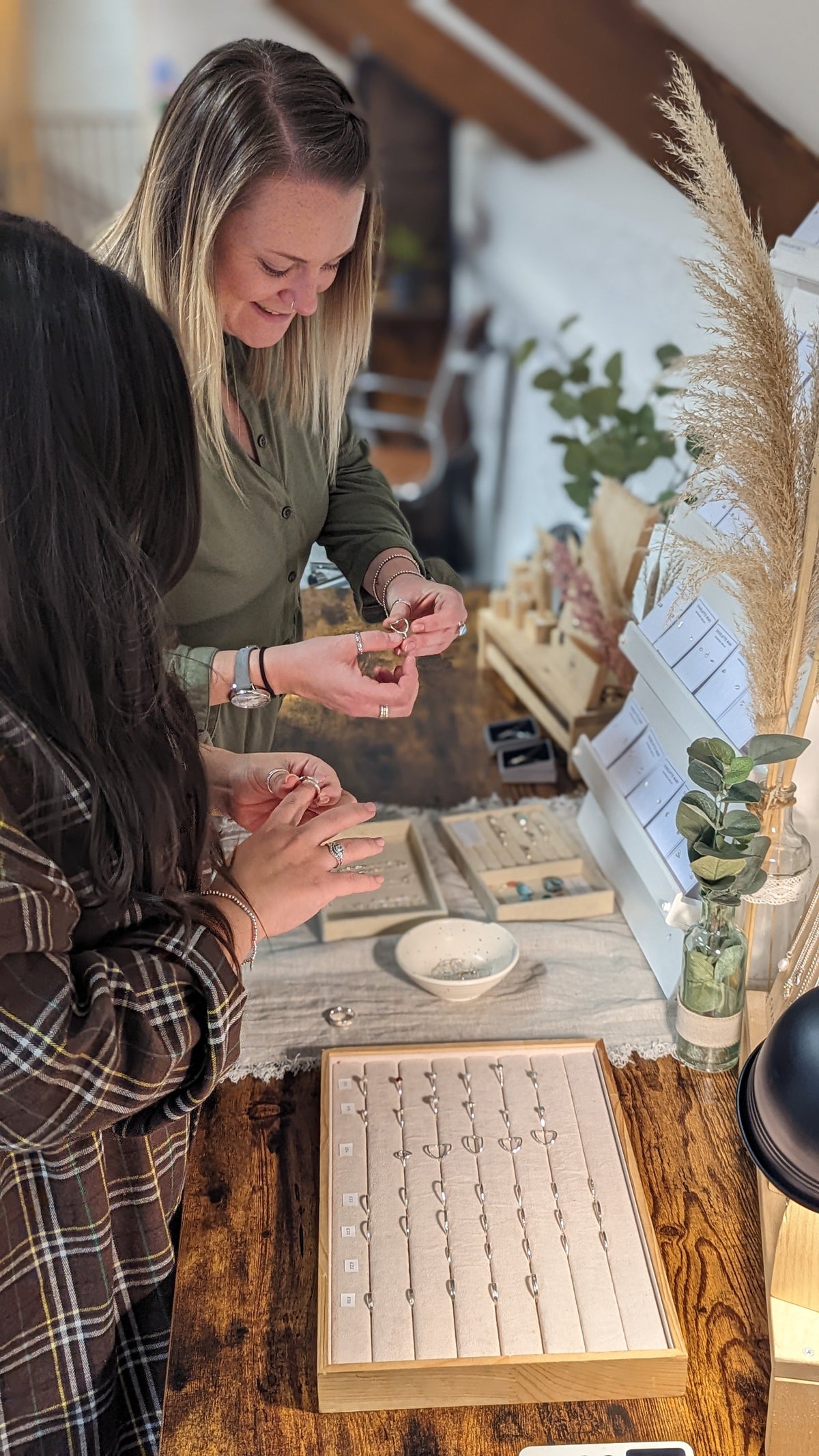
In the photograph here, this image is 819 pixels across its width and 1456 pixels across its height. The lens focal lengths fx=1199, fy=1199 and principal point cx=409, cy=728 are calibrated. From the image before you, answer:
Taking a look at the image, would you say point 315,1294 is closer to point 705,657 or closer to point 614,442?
point 705,657

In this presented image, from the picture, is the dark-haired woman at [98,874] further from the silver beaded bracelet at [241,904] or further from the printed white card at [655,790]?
the printed white card at [655,790]

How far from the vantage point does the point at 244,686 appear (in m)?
1.21

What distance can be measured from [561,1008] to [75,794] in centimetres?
64

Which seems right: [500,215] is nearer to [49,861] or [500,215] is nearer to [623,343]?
[623,343]

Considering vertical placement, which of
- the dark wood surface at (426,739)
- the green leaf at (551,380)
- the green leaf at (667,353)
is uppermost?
the green leaf at (667,353)

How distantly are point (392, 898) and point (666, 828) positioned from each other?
0.33 meters

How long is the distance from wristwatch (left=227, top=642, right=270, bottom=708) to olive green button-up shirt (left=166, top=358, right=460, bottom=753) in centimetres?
1

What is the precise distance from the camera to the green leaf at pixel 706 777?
1.08 m

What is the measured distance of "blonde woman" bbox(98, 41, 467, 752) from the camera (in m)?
1.05

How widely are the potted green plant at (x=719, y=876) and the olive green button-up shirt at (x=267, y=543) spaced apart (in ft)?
1.29

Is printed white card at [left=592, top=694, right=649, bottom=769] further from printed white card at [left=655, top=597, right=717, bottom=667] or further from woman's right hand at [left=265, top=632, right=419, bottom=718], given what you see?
woman's right hand at [left=265, top=632, right=419, bottom=718]

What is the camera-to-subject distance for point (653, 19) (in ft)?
6.46

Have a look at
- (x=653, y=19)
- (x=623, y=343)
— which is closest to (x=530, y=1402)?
(x=653, y=19)

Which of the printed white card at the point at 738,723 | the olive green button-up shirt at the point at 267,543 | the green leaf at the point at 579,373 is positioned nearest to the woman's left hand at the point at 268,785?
the olive green button-up shirt at the point at 267,543
